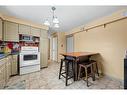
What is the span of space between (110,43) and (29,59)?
10.2ft

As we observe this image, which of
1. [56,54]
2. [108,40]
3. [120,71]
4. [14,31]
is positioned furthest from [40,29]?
[120,71]

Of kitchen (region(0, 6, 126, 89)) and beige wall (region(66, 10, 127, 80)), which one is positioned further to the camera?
beige wall (region(66, 10, 127, 80))

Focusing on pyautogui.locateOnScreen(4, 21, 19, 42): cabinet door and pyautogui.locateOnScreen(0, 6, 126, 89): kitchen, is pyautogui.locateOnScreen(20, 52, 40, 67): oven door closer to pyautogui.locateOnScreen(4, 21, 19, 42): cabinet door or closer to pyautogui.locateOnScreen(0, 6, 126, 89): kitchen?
pyautogui.locateOnScreen(0, 6, 126, 89): kitchen

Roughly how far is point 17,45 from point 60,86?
2.49 meters

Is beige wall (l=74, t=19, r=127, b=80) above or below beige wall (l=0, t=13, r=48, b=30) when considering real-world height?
below

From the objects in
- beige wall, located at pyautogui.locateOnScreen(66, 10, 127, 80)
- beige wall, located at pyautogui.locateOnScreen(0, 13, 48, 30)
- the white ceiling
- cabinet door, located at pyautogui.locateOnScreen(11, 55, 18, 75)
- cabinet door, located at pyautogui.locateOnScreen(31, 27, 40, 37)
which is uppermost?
the white ceiling

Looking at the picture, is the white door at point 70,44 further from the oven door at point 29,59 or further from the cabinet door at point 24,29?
the cabinet door at point 24,29

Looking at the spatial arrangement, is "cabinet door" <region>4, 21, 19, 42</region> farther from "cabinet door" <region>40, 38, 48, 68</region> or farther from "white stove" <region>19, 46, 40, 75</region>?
"cabinet door" <region>40, 38, 48, 68</region>

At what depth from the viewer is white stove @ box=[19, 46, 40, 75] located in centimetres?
317

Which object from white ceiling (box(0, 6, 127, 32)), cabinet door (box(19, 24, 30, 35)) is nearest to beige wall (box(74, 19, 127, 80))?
white ceiling (box(0, 6, 127, 32))

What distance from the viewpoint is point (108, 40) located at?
2.95 meters

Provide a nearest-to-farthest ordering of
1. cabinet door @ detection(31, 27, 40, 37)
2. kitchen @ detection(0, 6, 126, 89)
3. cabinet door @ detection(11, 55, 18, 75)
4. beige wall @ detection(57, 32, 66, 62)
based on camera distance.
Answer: kitchen @ detection(0, 6, 126, 89) → cabinet door @ detection(11, 55, 18, 75) → cabinet door @ detection(31, 27, 40, 37) → beige wall @ detection(57, 32, 66, 62)

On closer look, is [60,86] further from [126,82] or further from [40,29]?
[40,29]

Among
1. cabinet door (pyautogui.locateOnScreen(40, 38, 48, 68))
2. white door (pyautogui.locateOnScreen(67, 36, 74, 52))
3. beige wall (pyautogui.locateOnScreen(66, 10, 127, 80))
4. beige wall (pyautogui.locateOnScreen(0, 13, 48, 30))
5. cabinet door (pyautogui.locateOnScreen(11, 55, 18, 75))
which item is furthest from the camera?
white door (pyautogui.locateOnScreen(67, 36, 74, 52))
